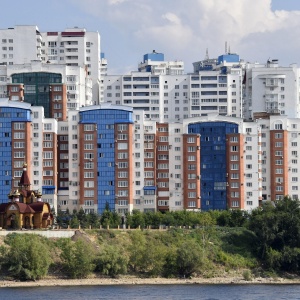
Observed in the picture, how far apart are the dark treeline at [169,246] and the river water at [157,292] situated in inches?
160

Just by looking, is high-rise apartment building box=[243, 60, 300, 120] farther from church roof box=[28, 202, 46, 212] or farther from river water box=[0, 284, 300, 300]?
river water box=[0, 284, 300, 300]

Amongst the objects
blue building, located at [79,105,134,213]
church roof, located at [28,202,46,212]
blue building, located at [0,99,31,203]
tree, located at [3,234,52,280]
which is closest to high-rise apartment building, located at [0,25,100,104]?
blue building, located at [79,105,134,213]

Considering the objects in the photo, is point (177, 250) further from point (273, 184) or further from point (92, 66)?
point (92, 66)

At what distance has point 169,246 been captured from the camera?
129 meters

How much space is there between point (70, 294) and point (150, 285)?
38.6 feet

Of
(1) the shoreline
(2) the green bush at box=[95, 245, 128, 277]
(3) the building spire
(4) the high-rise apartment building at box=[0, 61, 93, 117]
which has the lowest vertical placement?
(1) the shoreline

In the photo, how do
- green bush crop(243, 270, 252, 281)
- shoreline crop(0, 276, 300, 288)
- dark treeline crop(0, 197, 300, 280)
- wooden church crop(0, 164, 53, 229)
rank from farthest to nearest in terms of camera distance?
wooden church crop(0, 164, 53, 229), green bush crop(243, 270, 252, 281), dark treeline crop(0, 197, 300, 280), shoreline crop(0, 276, 300, 288)

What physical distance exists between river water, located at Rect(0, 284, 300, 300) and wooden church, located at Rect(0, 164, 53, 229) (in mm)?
17194

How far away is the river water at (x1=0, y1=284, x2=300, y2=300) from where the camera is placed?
10556cm

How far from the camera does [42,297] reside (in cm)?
10400

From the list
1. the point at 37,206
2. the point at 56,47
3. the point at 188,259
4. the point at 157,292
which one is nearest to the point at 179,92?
the point at 56,47

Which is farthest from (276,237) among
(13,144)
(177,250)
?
(13,144)

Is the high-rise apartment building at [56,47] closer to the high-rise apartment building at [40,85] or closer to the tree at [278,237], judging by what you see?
the high-rise apartment building at [40,85]

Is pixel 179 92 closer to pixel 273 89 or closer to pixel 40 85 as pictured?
pixel 273 89
